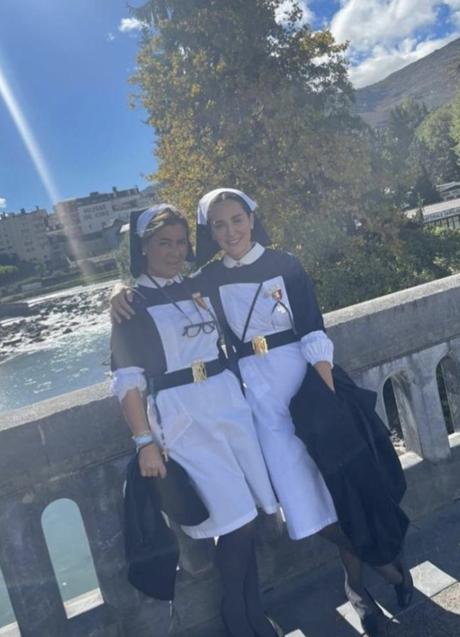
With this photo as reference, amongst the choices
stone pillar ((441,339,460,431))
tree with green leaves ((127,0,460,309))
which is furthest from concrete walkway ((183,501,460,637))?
tree with green leaves ((127,0,460,309))

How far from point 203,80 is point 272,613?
13071mm

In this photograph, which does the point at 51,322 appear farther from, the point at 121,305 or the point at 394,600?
the point at 394,600

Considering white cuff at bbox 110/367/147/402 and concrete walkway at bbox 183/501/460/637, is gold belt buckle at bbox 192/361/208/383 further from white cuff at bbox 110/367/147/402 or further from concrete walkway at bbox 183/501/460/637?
concrete walkway at bbox 183/501/460/637

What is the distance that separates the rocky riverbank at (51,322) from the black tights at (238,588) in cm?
3133

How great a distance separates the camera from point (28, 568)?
8.15ft

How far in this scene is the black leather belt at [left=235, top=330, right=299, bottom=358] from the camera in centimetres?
266

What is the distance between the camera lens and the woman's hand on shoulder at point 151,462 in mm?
2361

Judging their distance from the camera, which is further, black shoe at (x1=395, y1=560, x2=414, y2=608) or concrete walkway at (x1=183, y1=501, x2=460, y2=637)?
black shoe at (x1=395, y1=560, x2=414, y2=608)

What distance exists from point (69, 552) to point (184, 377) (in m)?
5.69

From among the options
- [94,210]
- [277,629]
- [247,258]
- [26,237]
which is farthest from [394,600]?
[94,210]

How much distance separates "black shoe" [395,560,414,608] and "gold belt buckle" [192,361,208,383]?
1233mm

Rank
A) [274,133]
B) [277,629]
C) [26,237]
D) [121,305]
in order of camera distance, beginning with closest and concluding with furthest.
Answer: [121,305]
[277,629]
[274,133]
[26,237]

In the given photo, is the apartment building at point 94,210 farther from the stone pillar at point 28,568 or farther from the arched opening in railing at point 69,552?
the stone pillar at point 28,568

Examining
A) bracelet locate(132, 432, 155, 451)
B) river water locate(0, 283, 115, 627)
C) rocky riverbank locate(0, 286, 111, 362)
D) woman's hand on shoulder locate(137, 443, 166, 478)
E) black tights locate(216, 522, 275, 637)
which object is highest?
bracelet locate(132, 432, 155, 451)
